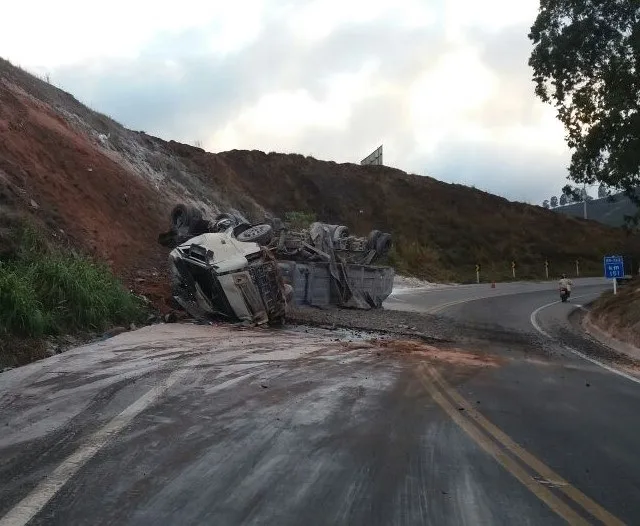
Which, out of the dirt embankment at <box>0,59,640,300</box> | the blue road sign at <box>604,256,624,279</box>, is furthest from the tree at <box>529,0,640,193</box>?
the dirt embankment at <box>0,59,640,300</box>

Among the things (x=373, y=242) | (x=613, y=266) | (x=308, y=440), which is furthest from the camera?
(x=613, y=266)

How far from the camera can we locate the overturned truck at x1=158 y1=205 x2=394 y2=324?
14.6 m

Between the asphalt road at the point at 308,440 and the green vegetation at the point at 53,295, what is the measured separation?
4.17 ft

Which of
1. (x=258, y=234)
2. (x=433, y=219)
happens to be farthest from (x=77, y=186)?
(x=433, y=219)

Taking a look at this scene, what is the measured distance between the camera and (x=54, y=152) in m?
22.5

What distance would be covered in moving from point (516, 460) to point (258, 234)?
43.6ft

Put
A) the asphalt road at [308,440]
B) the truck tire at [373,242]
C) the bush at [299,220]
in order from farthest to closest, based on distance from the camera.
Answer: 1. the bush at [299,220]
2. the truck tire at [373,242]
3. the asphalt road at [308,440]

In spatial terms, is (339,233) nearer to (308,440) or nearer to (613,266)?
(613,266)

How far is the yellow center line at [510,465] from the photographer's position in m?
4.21

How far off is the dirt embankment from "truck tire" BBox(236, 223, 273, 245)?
8.28 ft

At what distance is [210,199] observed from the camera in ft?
112

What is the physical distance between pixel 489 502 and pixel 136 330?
9.81 meters

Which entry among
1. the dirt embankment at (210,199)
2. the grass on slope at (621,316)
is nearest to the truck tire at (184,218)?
the dirt embankment at (210,199)

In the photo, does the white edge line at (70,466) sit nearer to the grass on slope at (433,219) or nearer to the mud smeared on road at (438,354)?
the mud smeared on road at (438,354)
